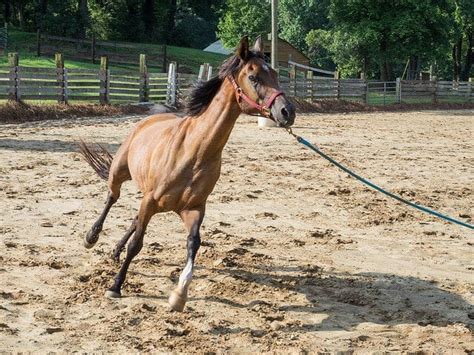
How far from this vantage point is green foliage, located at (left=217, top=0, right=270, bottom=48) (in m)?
60.8

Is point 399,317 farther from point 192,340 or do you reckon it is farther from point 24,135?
point 24,135

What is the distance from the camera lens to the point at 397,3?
1841 inches

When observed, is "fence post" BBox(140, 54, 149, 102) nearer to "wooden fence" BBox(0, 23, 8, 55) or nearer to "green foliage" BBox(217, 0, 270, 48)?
"wooden fence" BBox(0, 23, 8, 55)

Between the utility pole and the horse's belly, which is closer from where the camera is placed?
the horse's belly

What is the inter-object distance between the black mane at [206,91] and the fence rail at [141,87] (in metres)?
6.98

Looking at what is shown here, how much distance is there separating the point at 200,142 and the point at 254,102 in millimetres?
570

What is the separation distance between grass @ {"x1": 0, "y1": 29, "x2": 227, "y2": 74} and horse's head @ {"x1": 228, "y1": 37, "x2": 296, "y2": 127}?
3229cm

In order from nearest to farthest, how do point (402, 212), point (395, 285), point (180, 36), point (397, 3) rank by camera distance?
point (395, 285) → point (402, 212) → point (397, 3) → point (180, 36)

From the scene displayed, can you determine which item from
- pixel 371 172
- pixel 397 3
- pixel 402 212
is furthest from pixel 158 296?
pixel 397 3

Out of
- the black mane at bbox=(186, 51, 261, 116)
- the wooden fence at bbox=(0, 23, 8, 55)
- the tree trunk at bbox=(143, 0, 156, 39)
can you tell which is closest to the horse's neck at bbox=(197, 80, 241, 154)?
the black mane at bbox=(186, 51, 261, 116)

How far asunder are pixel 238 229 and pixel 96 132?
10.1 meters

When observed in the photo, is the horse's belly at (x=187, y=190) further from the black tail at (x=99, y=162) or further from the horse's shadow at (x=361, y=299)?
the black tail at (x=99, y=162)

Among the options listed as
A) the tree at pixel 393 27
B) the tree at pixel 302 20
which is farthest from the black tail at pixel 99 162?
the tree at pixel 302 20

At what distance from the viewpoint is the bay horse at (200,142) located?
5.23 m
